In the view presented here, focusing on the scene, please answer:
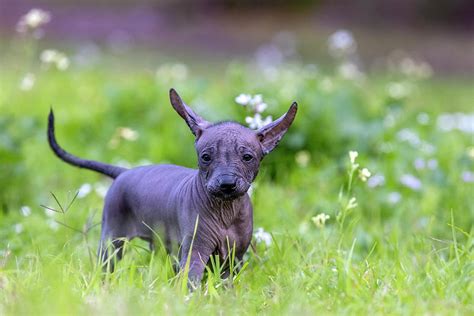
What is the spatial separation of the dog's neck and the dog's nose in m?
0.21

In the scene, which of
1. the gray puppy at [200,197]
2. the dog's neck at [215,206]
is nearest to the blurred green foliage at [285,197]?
the gray puppy at [200,197]

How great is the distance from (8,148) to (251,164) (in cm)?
216

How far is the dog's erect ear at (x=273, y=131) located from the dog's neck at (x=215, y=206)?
0.23 m

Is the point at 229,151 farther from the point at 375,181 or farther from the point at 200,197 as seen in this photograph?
the point at 375,181

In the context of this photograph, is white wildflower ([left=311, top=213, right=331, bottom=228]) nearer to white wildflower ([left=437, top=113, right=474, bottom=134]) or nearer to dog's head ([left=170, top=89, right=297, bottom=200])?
dog's head ([left=170, top=89, right=297, bottom=200])

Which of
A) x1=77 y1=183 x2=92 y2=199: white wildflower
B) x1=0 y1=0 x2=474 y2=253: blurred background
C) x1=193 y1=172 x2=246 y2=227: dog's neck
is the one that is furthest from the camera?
x1=0 y1=0 x2=474 y2=253: blurred background

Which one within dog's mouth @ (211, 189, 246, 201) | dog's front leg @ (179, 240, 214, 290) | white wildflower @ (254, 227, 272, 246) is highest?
dog's mouth @ (211, 189, 246, 201)

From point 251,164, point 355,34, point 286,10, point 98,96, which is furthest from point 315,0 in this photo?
point 251,164

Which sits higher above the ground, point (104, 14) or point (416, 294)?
point (416, 294)

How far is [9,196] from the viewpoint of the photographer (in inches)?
197

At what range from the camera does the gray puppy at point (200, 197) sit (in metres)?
3.20

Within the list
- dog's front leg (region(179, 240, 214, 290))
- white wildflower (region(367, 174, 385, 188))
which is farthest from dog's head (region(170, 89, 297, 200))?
white wildflower (region(367, 174, 385, 188))

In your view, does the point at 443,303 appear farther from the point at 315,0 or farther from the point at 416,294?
the point at 315,0

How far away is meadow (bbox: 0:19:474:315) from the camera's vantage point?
307 cm
